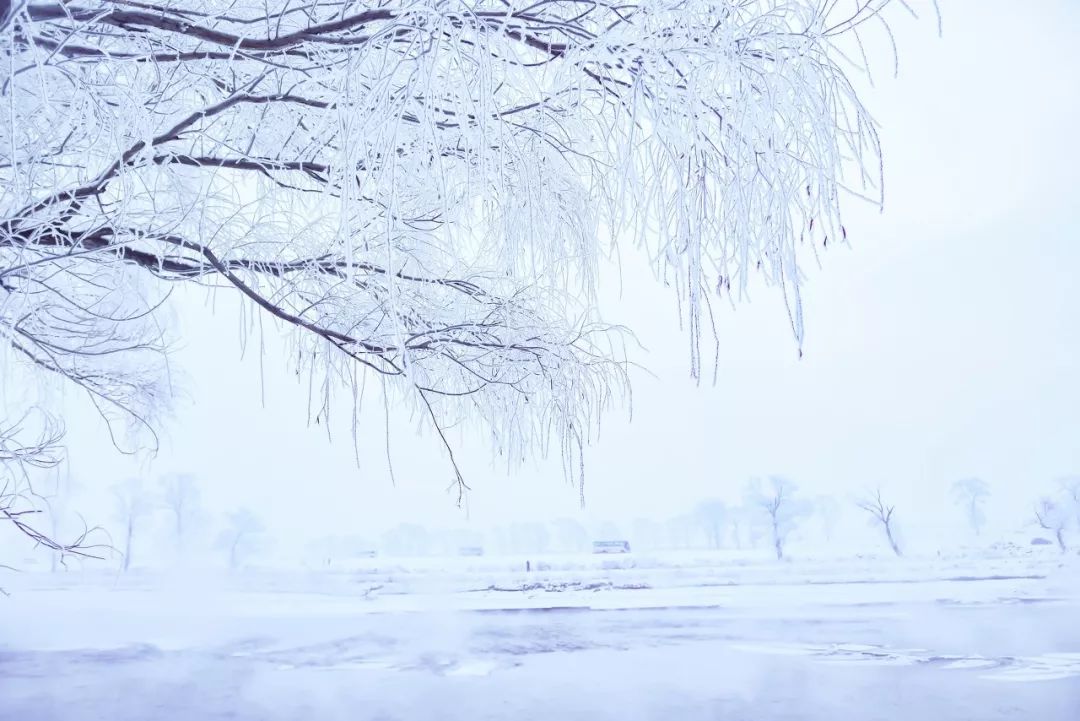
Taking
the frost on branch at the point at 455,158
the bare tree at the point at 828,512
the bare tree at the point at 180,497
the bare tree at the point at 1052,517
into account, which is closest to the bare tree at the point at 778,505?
the bare tree at the point at 828,512

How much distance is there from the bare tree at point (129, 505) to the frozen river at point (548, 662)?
199 mm

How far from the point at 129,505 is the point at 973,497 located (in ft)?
8.42

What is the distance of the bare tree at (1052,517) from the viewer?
2537mm

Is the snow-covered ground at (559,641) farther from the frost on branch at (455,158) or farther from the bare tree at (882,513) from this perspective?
the frost on branch at (455,158)

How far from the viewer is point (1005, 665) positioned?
2.15 m

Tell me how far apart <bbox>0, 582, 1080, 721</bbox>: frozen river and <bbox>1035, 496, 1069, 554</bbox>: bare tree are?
232 mm

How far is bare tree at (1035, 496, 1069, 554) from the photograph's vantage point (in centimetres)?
254

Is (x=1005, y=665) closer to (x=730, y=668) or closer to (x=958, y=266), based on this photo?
(x=730, y=668)

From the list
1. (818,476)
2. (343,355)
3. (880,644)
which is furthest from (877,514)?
(343,355)

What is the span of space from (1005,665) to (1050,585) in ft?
1.46

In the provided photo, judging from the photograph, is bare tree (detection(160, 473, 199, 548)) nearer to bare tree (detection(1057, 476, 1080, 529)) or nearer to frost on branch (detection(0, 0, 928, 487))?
frost on branch (detection(0, 0, 928, 487))

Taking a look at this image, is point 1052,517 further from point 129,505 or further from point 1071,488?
point 129,505

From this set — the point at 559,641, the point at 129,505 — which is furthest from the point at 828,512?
the point at 129,505

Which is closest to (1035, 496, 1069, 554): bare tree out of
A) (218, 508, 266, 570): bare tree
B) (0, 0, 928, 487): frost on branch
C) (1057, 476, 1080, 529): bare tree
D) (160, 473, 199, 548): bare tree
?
(1057, 476, 1080, 529): bare tree
